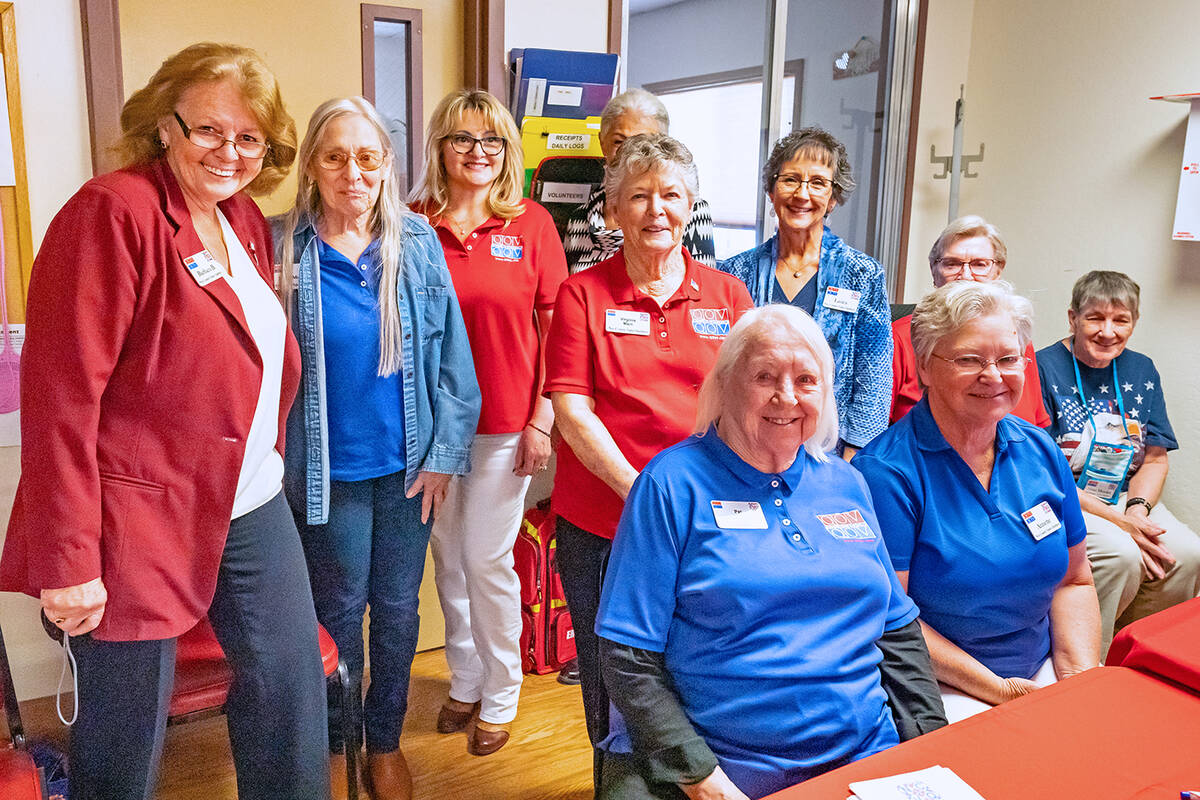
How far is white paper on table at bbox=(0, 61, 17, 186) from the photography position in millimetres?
2205

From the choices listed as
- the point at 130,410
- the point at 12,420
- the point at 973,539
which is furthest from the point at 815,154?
the point at 12,420

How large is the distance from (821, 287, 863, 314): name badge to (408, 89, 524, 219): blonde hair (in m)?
0.86

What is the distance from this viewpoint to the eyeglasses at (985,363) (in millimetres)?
1729

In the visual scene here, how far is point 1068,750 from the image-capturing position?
3.89 feet

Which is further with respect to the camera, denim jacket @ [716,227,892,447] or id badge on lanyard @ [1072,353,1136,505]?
id badge on lanyard @ [1072,353,1136,505]

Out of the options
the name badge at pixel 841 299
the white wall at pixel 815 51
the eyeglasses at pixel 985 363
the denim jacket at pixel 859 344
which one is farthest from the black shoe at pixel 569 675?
the white wall at pixel 815 51

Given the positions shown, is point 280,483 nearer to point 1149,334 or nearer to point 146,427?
point 146,427

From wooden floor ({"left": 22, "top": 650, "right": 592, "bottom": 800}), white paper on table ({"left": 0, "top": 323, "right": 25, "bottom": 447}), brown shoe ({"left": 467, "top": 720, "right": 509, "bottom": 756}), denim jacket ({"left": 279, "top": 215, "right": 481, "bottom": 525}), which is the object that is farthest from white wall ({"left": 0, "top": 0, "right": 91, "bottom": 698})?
brown shoe ({"left": 467, "top": 720, "right": 509, "bottom": 756})

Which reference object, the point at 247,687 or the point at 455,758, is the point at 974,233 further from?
the point at 247,687

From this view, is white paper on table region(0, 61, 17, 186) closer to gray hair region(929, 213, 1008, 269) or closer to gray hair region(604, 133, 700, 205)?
gray hair region(604, 133, 700, 205)

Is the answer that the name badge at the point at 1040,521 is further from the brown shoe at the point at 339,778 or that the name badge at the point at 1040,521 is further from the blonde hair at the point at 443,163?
the brown shoe at the point at 339,778

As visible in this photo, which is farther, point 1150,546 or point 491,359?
point 1150,546

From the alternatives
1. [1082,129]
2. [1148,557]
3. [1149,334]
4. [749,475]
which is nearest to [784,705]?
[749,475]

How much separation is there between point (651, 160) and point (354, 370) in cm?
80
